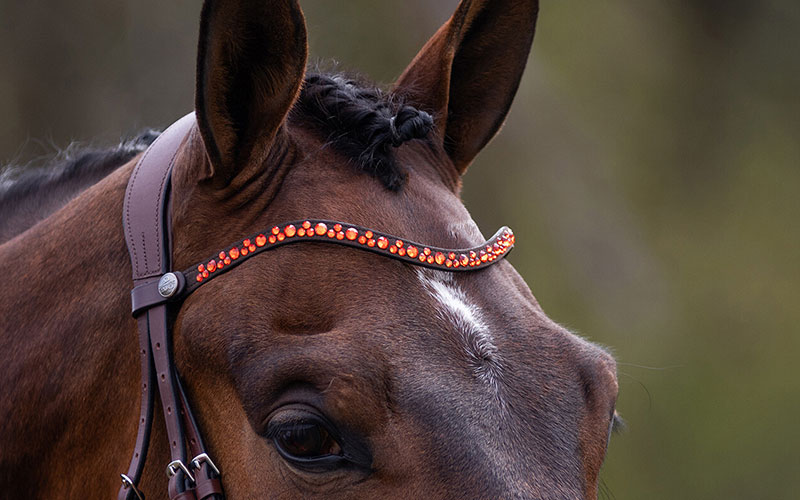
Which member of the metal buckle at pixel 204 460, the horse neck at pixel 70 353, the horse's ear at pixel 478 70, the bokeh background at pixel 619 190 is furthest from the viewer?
the bokeh background at pixel 619 190

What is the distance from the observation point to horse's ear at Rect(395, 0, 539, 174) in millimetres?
2193

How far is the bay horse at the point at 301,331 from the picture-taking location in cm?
151

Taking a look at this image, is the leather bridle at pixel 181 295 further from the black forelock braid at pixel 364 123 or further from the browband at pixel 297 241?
the black forelock braid at pixel 364 123

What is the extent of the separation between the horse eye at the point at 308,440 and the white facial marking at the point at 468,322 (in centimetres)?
31

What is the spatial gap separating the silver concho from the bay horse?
0.04 metres

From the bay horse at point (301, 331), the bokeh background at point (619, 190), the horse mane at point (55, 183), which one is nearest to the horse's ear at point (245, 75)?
the bay horse at point (301, 331)

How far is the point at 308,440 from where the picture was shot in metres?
1.53

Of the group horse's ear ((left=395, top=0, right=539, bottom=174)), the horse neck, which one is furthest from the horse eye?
horse's ear ((left=395, top=0, right=539, bottom=174))

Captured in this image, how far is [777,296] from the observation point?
353 inches

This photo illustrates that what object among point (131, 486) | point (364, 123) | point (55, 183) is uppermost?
point (55, 183)

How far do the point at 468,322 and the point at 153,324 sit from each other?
2.22 feet

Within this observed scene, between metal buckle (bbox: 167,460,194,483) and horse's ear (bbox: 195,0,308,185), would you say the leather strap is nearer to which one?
metal buckle (bbox: 167,460,194,483)

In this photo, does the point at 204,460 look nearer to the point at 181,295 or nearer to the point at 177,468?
the point at 177,468

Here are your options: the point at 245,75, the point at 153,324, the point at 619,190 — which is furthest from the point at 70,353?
the point at 619,190
